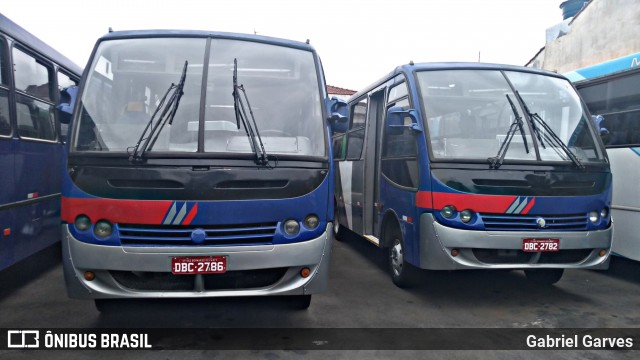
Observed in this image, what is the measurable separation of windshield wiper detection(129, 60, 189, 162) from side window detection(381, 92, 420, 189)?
9.07ft

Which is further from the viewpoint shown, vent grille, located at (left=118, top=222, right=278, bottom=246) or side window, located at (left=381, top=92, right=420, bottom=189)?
side window, located at (left=381, top=92, right=420, bottom=189)

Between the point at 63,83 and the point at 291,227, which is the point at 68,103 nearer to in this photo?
the point at 291,227

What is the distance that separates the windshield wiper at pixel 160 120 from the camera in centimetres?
416

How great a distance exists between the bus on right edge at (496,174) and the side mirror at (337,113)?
1153 mm

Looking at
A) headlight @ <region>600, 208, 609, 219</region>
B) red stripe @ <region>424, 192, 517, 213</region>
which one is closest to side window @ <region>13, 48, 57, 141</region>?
red stripe @ <region>424, 192, 517, 213</region>

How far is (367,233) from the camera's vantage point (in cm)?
796

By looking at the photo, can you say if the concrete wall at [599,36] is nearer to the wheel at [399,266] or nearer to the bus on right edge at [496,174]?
the bus on right edge at [496,174]

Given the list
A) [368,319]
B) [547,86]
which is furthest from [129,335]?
[547,86]

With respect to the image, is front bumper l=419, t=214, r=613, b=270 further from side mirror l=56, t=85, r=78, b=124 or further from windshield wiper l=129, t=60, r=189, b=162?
side mirror l=56, t=85, r=78, b=124

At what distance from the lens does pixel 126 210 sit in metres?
4.09

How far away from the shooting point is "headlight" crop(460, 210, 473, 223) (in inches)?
215

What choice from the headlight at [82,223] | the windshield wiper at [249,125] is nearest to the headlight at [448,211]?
the windshield wiper at [249,125]

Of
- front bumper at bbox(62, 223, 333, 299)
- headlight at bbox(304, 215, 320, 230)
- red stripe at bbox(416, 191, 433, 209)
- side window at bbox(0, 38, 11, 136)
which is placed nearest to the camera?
front bumper at bbox(62, 223, 333, 299)

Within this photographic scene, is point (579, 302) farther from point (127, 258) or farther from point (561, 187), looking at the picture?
point (127, 258)
